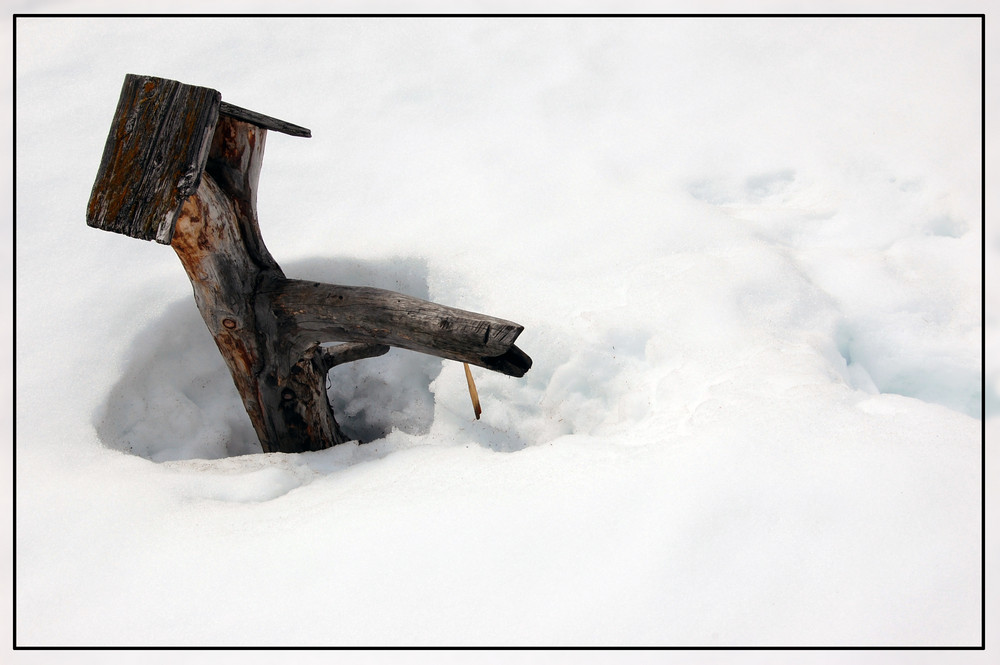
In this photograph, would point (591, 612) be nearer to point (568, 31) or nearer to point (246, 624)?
point (246, 624)

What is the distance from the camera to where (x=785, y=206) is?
3.78 metres

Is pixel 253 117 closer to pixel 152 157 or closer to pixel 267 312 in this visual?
pixel 152 157

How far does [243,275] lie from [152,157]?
50 centimetres

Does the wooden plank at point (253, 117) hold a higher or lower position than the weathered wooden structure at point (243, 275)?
higher

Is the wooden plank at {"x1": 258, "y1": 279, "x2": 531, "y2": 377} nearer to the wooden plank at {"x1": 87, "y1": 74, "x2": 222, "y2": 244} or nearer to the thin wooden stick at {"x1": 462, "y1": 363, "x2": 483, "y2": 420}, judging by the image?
the thin wooden stick at {"x1": 462, "y1": 363, "x2": 483, "y2": 420}

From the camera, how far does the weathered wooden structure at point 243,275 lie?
6.84 feet

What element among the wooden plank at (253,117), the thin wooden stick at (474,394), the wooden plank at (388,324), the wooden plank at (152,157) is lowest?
the thin wooden stick at (474,394)

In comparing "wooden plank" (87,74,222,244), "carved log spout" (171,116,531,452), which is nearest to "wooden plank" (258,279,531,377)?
"carved log spout" (171,116,531,452)

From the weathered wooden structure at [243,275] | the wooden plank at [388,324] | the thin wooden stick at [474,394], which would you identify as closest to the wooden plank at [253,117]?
the weathered wooden structure at [243,275]

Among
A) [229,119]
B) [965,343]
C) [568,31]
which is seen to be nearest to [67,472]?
[229,119]

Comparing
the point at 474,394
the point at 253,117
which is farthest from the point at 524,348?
the point at 253,117

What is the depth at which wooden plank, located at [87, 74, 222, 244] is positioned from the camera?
205cm

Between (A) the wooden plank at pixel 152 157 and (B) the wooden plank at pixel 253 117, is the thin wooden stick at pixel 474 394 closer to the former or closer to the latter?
(B) the wooden plank at pixel 253 117

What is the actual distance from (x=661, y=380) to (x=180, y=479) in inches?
63.7
